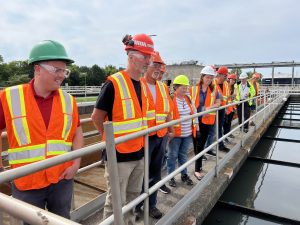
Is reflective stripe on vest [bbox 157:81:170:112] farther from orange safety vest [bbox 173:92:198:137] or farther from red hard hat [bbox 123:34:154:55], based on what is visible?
red hard hat [bbox 123:34:154:55]

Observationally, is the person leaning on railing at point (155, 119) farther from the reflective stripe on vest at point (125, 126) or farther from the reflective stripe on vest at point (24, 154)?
the reflective stripe on vest at point (24, 154)

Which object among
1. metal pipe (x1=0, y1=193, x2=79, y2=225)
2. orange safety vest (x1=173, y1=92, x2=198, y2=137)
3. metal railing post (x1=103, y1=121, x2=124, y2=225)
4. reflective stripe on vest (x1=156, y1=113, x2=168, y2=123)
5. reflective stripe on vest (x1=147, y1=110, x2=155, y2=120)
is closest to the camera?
metal pipe (x1=0, y1=193, x2=79, y2=225)

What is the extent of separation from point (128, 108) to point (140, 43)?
0.54m

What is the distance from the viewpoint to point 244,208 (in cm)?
394

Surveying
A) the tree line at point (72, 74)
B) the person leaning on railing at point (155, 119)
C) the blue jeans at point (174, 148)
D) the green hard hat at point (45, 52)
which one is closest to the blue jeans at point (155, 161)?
the person leaning on railing at point (155, 119)

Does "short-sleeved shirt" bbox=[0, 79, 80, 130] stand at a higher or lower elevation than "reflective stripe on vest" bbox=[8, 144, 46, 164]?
higher

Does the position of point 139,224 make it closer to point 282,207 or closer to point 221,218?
point 221,218

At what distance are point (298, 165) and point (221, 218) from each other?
3.35 meters

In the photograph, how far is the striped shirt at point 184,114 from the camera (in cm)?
366

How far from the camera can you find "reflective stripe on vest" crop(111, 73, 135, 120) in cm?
214

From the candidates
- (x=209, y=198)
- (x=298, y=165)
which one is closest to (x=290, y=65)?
(x=298, y=165)

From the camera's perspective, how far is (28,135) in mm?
1681

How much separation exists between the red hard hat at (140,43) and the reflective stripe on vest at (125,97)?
10.3 inches

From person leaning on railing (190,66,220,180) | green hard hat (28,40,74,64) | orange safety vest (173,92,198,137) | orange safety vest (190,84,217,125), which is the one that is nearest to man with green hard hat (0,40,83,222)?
green hard hat (28,40,74,64)
